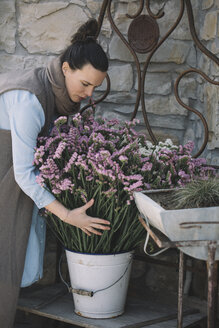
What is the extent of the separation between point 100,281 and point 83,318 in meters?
0.18

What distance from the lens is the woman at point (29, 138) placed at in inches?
65.6

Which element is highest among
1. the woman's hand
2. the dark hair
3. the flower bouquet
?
the dark hair

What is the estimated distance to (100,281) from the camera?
5.75 feet

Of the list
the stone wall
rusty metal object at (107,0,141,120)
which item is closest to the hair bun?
rusty metal object at (107,0,141,120)

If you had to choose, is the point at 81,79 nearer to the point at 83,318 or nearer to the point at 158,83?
the point at 158,83

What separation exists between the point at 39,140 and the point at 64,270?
0.90 meters

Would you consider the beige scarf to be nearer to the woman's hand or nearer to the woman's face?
the woman's face

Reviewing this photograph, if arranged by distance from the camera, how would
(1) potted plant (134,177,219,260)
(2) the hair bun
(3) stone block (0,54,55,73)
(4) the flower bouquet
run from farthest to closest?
(3) stone block (0,54,55,73) < (2) the hair bun < (4) the flower bouquet < (1) potted plant (134,177,219,260)

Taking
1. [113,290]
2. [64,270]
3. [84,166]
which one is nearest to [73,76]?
[84,166]

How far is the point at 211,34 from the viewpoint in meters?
2.22

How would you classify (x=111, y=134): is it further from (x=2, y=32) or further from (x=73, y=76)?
(x=2, y=32)

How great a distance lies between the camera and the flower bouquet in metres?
1.59

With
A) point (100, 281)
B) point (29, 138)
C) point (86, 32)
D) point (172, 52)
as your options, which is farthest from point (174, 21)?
point (100, 281)

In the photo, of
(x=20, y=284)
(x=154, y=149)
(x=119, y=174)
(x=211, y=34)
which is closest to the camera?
(x=119, y=174)
